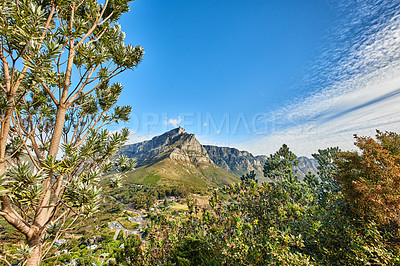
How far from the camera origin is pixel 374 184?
18.3ft

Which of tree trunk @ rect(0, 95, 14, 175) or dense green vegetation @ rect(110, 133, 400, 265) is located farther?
dense green vegetation @ rect(110, 133, 400, 265)

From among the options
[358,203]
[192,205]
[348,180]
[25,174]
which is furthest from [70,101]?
[348,180]

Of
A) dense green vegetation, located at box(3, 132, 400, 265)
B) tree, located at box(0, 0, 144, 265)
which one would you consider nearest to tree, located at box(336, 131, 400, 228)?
dense green vegetation, located at box(3, 132, 400, 265)

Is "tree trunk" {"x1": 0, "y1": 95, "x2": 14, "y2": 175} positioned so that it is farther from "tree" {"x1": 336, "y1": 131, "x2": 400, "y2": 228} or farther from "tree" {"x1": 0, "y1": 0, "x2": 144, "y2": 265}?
"tree" {"x1": 336, "y1": 131, "x2": 400, "y2": 228}

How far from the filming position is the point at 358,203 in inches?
204

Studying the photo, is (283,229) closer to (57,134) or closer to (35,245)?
(35,245)

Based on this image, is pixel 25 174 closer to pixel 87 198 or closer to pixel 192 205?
pixel 87 198

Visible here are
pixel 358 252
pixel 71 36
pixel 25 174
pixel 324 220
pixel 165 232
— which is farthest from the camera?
pixel 165 232

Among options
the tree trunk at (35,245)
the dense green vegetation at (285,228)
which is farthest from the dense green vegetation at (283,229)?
the tree trunk at (35,245)

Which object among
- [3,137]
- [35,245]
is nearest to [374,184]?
[35,245]

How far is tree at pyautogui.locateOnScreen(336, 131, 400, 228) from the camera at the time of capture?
479 centimetres

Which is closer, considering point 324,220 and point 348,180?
point 324,220

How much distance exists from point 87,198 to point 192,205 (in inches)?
177

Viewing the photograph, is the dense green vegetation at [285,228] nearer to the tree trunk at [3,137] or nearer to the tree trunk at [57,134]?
the tree trunk at [57,134]
